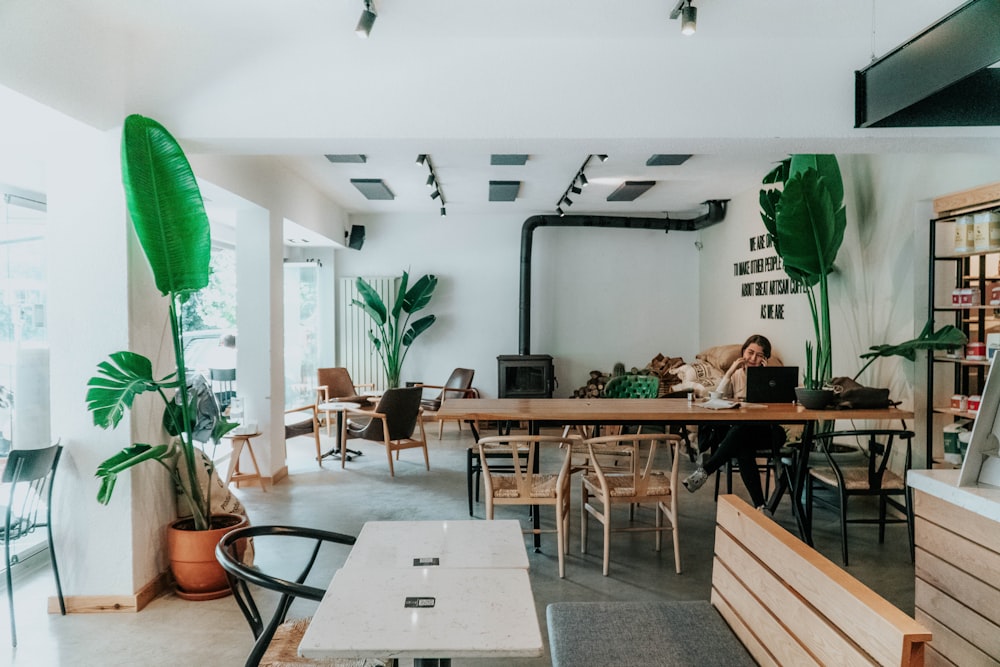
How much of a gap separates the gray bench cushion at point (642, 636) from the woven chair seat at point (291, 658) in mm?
556

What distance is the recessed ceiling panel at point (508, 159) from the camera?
6148 millimetres

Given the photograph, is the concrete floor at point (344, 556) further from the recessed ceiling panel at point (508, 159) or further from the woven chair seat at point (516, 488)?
the recessed ceiling panel at point (508, 159)

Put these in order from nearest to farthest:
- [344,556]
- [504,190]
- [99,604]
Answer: [99,604] < [344,556] < [504,190]

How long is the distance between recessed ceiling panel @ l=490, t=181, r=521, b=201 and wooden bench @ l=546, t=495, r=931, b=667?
18.5ft

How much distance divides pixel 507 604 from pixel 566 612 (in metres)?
0.67

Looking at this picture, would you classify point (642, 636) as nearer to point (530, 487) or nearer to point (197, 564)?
point (530, 487)

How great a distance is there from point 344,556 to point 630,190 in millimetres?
5336

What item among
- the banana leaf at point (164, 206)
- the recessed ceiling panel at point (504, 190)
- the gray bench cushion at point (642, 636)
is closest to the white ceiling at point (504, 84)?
the banana leaf at point (164, 206)

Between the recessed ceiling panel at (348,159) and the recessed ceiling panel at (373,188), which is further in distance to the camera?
the recessed ceiling panel at (373,188)

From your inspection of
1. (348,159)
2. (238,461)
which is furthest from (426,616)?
(348,159)

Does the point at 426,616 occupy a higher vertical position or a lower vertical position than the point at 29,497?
higher

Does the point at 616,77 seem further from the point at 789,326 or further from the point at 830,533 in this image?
the point at 789,326

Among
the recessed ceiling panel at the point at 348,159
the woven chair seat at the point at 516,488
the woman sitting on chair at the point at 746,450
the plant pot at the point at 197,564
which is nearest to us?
the plant pot at the point at 197,564

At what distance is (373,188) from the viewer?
25.0 ft
